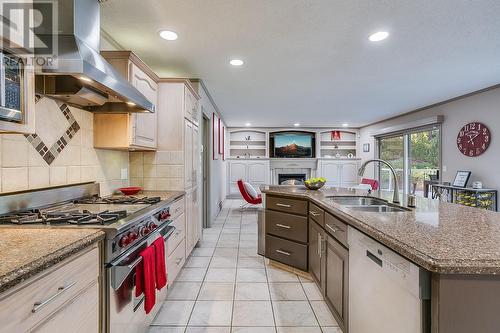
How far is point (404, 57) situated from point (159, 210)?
3109 mm

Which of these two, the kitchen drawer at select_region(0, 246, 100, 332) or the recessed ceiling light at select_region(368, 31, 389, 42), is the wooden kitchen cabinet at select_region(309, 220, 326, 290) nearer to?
the kitchen drawer at select_region(0, 246, 100, 332)

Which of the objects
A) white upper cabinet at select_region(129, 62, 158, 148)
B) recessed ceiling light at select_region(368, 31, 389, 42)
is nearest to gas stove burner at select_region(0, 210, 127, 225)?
white upper cabinet at select_region(129, 62, 158, 148)

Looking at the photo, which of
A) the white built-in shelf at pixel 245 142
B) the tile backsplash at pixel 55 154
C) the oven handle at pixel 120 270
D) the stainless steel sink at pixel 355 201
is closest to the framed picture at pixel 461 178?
the stainless steel sink at pixel 355 201

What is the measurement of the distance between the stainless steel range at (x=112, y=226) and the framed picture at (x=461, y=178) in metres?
5.02

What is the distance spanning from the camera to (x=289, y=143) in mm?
8969

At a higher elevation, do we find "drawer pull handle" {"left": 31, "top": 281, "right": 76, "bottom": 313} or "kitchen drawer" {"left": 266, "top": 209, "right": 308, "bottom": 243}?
"drawer pull handle" {"left": 31, "top": 281, "right": 76, "bottom": 313}

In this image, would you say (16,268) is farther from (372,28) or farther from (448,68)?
(448,68)

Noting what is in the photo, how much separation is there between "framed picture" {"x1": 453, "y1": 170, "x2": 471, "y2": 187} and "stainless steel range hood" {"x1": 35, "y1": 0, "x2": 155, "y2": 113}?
5.21m

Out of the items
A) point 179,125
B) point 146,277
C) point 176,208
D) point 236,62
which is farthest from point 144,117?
point 146,277

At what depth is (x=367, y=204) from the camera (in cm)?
241

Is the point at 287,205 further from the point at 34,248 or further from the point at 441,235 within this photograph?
the point at 34,248

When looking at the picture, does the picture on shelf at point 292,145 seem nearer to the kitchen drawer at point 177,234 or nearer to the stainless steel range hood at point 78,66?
the kitchen drawer at point 177,234

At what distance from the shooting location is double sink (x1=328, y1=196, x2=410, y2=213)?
6.48ft

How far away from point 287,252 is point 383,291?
1.68 meters
